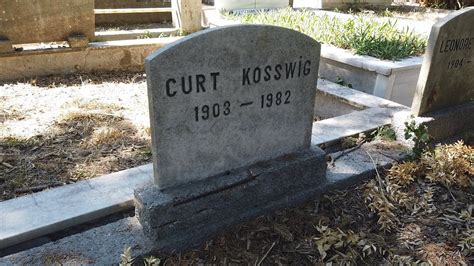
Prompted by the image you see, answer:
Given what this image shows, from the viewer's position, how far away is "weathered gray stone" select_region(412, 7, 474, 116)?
3.04 metres

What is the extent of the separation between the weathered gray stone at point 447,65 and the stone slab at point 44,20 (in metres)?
4.25

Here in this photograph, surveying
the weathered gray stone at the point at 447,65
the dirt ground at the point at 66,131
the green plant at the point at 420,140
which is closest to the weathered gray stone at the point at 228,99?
the green plant at the point at 420,140

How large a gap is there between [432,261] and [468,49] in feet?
6.92

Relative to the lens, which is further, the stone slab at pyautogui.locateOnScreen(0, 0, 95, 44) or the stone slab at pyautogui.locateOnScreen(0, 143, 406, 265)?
the stone slab at pyautogui.locateOnScreen(0, 0, 95, 44)

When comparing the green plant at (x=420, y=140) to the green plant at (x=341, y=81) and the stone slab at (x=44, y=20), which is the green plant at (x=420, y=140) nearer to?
the green plant at (x=341, y=81)

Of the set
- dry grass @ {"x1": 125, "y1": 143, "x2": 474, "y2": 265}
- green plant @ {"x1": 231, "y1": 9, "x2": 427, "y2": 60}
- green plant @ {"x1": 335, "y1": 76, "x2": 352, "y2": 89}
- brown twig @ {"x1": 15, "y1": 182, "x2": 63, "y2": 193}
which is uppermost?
green plant @ {"x1": 231, "y1": 9, "x2": 427, "y2": 60}

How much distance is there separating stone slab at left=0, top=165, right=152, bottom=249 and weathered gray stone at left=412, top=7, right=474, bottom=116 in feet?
7.74

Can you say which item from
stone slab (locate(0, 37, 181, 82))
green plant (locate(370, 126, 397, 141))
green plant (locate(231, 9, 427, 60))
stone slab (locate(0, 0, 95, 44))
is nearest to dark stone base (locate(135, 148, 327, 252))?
green plant (locate(370, 126, 397, 141))

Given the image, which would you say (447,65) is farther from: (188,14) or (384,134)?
(188,14)

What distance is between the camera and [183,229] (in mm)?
2037

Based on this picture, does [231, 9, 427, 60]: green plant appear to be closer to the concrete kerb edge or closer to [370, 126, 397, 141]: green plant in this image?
the concrete kerb edge

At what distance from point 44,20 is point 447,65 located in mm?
4671

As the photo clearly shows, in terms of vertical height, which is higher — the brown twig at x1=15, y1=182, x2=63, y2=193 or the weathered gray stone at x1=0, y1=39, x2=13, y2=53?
the weathered gray stone at x1=0, y1=39, x2=13, y2=53

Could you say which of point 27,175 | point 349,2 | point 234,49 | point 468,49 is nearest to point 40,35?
point 27,175
